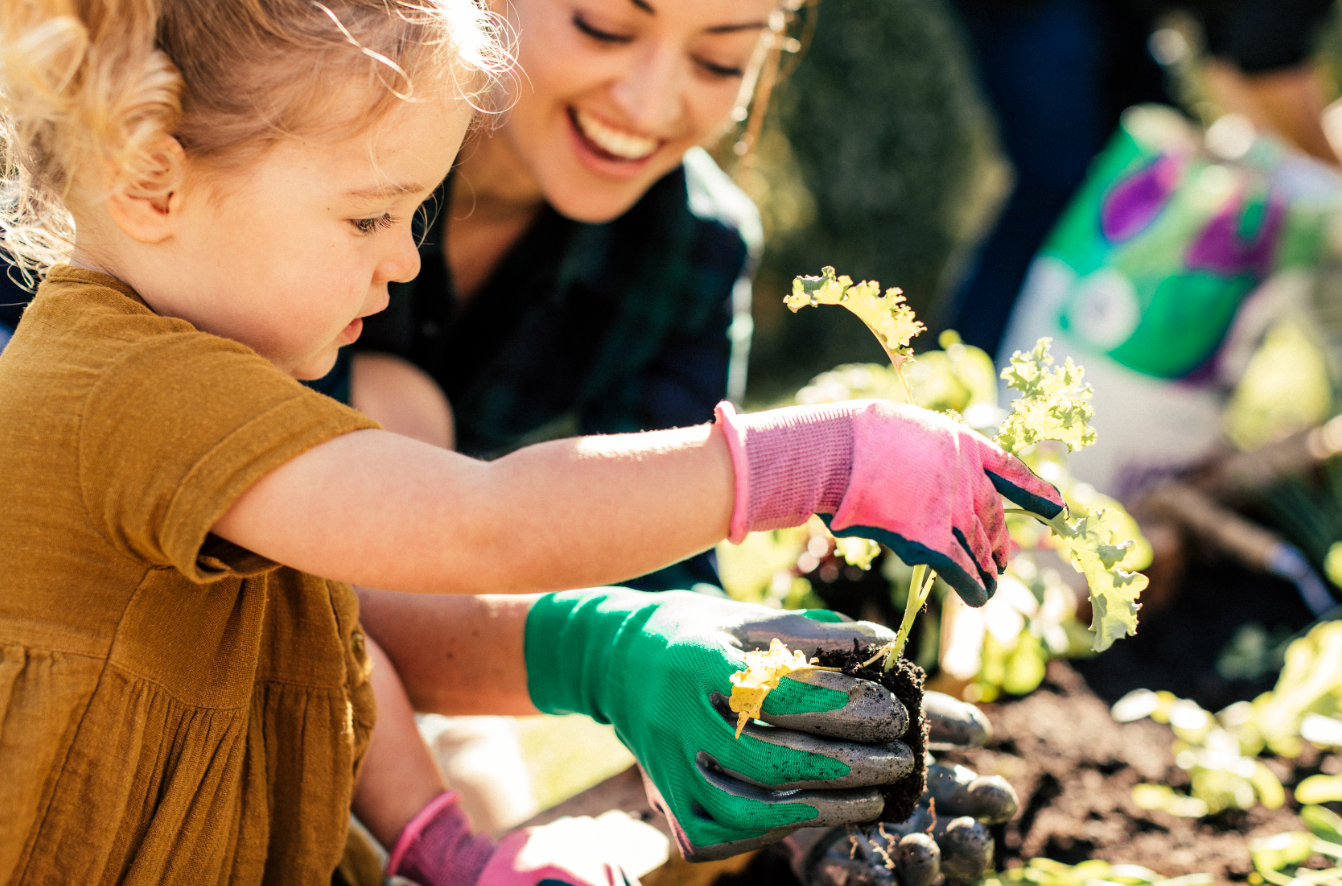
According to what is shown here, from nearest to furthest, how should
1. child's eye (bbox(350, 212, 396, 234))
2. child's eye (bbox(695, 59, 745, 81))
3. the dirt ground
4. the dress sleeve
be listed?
1. the dress sleeve
2. child's eye (bbox(350, 212, 396, 234))
3. the dirt ground
4. child's eye (bbox(695, 59, 745, 81))

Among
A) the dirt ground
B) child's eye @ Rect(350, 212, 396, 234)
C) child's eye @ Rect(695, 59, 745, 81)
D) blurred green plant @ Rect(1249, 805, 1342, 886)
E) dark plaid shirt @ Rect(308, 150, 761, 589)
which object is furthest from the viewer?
dark plaid shirt @ Rect(308, 150, 761, 589)

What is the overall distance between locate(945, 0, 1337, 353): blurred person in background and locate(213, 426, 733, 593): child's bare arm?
7.64 feet

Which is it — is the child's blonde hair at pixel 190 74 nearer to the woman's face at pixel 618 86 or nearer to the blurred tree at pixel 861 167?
the woman's face at pixel 618 86

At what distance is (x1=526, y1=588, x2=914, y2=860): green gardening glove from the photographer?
84 centimetres

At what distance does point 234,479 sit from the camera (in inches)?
27.1

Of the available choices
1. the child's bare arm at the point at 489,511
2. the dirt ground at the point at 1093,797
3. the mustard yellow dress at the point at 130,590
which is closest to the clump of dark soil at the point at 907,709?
the child's bare arm at the point at 489,511

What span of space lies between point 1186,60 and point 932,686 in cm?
467

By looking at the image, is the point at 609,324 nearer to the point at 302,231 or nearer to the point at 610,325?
the point at 610,325

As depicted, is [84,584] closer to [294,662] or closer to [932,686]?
[294,662]

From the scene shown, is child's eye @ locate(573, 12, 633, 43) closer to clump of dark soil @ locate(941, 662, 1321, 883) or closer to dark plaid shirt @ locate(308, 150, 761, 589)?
dark plaid shirt @ locate(308, 150, 761, 589)

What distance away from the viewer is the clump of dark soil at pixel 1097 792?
1.27 metres

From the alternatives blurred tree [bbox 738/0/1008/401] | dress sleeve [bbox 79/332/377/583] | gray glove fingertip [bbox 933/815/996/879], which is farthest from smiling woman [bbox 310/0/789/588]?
blurred tree [bbox 738/0/1008/401]

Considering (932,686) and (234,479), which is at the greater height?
(234,479)

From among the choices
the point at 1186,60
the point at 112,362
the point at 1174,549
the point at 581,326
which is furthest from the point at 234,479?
the point at 1186,60
